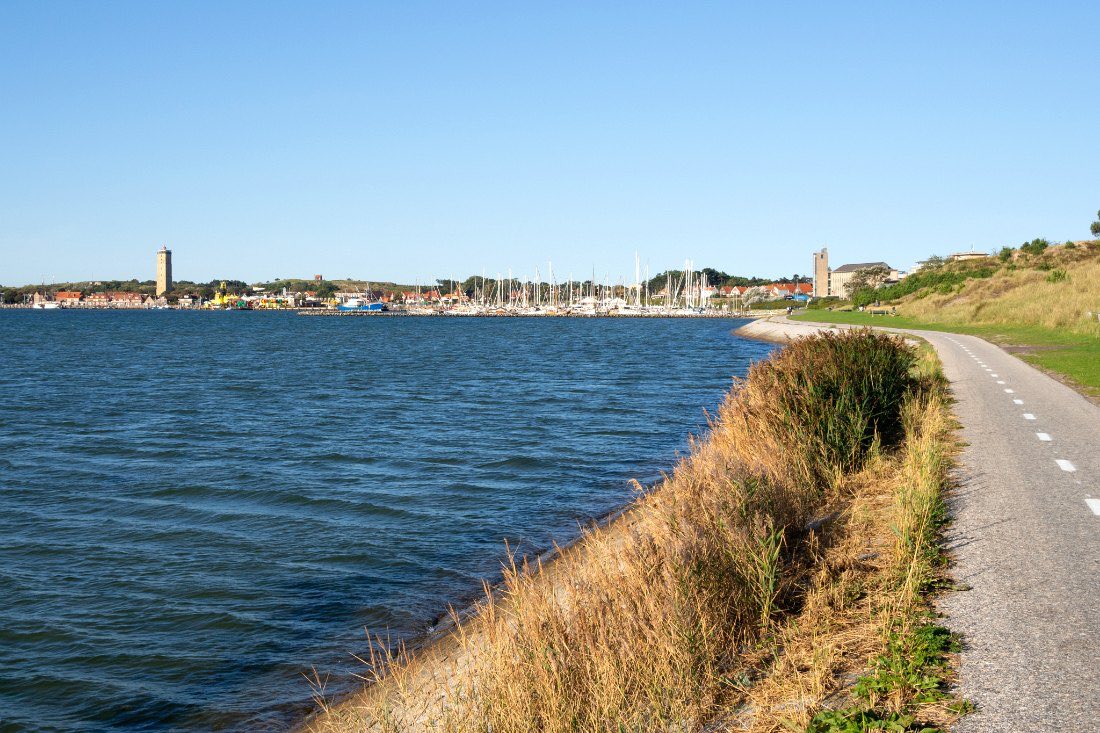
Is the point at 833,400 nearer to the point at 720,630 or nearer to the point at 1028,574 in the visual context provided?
the point at 1028,574

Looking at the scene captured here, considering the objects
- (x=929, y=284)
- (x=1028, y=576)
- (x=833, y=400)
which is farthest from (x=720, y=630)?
(x=929, y=284)

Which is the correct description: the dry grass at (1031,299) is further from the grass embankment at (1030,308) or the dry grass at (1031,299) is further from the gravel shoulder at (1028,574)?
the gravel shoulder at (1028,574)

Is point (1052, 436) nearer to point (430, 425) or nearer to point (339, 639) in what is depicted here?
point (339, 639)

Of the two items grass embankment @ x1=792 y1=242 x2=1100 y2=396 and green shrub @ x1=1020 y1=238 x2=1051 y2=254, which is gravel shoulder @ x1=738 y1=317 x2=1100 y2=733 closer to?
grass embankment @ x1=792 y1=242 x2=1100 y2=396

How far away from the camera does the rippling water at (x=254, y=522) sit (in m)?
8.33

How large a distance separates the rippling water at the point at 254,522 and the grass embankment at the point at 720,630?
4.92 ft

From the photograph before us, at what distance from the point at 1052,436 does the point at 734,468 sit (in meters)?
7.29

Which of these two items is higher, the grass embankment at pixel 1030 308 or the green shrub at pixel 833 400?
the grass embankment at pixel 1030 308

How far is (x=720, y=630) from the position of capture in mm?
6105

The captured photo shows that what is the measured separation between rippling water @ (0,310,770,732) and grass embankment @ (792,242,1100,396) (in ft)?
37.9

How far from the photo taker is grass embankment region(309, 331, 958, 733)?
5.04 m

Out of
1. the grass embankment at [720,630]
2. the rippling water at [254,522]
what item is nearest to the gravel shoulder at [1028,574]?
the grass embankment at [720,630]

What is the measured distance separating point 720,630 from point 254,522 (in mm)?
9404

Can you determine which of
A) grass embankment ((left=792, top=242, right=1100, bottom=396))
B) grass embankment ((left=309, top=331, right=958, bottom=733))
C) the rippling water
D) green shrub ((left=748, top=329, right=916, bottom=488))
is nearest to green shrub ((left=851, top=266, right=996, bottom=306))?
grass embankment ((left=792, top=242, right=1100, bottom=396))
